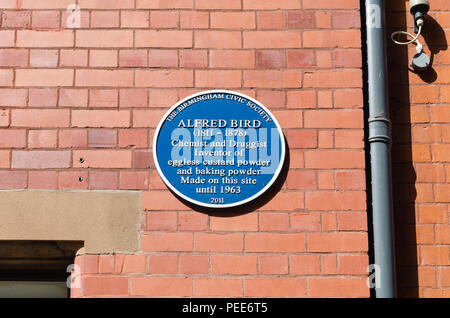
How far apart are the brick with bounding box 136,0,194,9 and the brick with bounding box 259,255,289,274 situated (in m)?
1.63

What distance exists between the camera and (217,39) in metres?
4.02

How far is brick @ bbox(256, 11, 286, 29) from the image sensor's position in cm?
404

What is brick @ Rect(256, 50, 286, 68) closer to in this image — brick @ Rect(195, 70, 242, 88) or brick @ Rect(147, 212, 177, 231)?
brick @ Rect(195, 70, 242, 88)

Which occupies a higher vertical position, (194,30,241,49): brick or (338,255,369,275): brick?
(194,30,241,49): brick

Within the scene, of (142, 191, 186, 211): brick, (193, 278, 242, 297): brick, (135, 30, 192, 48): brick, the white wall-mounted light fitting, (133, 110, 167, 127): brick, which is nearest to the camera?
(193, 278, 242, 297): brick

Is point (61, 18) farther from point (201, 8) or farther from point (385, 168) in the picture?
point (385, 168)

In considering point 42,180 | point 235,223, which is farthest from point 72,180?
point 235,223

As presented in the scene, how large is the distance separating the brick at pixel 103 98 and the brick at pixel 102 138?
6.4 inches

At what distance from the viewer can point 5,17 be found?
406 cm

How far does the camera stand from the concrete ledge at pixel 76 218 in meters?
3.75

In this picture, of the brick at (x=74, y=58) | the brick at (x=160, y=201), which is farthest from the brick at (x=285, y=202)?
the brick at (x=74, y=58)

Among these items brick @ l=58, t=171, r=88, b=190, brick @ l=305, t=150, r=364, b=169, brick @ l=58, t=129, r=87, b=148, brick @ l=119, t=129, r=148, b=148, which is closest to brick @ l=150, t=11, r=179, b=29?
brick @ l=119, t=129, r=148, b=148

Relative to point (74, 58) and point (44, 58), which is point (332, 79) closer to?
point (74, 58)

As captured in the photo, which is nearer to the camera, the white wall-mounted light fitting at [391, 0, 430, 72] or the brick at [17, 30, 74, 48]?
the brick at [17, 30, 74, 48]
